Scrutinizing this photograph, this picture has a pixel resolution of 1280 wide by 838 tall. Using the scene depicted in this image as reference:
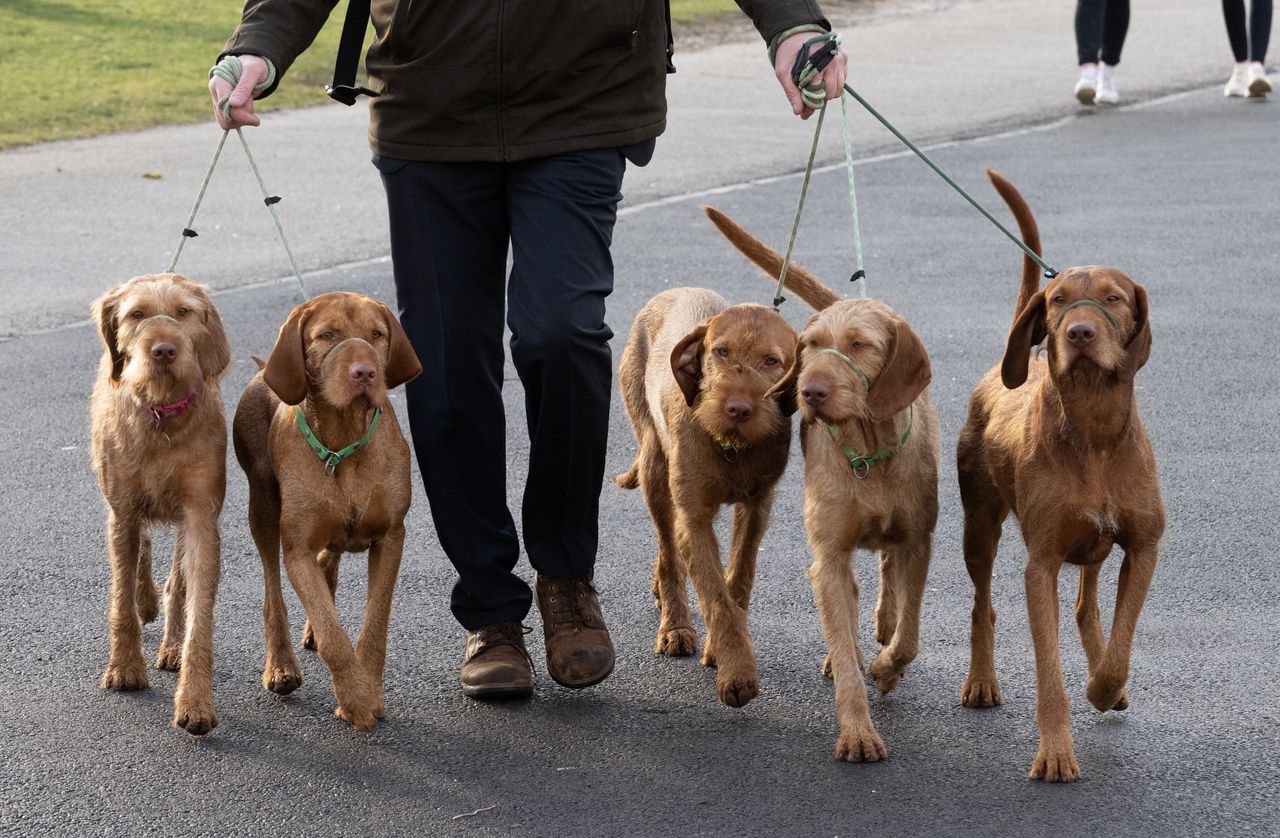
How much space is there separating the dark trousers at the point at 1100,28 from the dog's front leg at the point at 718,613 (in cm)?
1096

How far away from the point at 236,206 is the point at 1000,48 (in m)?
10.1

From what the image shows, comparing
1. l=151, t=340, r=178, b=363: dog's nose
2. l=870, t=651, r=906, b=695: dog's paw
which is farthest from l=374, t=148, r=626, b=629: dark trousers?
l=870, t=651, r=906, b=695: dog's paw

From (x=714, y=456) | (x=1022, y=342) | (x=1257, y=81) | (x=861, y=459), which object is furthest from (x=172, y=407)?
(x=1257, y=81)

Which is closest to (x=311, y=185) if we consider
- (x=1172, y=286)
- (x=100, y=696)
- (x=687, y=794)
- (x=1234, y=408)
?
(x=1172, y=286)

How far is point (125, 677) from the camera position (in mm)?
4664

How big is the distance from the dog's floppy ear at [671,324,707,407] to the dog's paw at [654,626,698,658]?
803 mm

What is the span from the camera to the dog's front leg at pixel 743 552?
193 inches

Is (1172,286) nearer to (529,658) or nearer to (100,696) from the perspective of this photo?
(529,658)

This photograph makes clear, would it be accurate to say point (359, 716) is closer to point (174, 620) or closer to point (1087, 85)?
point (174, 620)

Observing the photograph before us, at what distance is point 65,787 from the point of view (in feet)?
13.5

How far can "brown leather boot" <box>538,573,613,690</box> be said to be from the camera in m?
4.58

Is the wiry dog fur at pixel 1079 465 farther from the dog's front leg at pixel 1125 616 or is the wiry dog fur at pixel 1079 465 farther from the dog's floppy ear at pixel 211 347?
the dog's floppy ear at pixel 211 347

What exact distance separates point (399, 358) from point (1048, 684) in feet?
5.91

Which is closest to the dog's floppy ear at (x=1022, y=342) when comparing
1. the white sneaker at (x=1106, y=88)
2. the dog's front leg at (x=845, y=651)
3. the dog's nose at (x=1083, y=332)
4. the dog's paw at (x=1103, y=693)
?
the dog's nose at (x=1083, y=332)
